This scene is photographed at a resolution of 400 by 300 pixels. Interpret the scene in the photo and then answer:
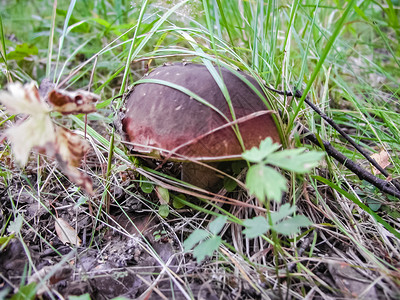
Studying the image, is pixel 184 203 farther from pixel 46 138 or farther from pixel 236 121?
pixel 46 138

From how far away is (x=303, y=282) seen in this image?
3.26 ft

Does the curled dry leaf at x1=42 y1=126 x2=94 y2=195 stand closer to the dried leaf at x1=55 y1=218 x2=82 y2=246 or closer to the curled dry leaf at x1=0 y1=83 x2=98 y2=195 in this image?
the curled dry leaf at x1=0 y1=83 x2=98 y2=195

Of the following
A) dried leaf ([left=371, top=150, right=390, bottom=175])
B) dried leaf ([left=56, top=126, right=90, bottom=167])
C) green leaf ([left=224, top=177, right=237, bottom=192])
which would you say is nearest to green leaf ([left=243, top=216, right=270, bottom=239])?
green leaf ([left=224, top=177, right=237, bottom=192])

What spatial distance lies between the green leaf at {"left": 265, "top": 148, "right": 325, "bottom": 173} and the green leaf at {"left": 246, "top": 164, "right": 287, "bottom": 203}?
34 mm

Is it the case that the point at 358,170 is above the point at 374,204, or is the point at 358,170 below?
above

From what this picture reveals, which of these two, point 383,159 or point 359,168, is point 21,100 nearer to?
point 359,168

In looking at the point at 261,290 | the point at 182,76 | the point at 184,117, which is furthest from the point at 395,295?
the point at 182,76

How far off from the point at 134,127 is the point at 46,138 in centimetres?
36

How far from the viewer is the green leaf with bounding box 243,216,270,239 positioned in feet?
2.81

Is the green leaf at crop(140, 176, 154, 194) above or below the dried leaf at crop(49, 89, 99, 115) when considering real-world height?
below

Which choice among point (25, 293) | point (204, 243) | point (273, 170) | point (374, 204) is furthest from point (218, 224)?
point (374, 204)

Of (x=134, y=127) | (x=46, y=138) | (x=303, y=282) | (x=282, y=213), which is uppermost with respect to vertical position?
(x=46, y=138)

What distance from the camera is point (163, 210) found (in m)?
1.29

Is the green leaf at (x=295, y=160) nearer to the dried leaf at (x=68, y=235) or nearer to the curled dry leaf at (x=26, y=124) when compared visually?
the curled dry leaf at (x=26, y=124)
